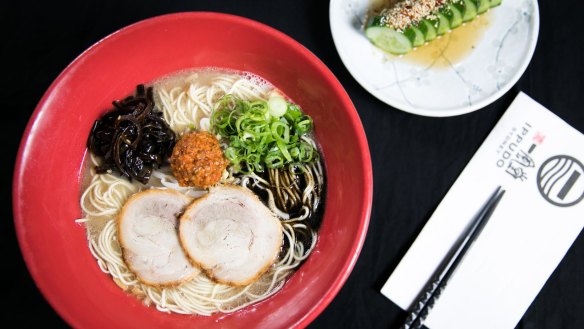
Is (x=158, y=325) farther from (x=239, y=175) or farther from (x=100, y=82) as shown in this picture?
(x=100, y=82)

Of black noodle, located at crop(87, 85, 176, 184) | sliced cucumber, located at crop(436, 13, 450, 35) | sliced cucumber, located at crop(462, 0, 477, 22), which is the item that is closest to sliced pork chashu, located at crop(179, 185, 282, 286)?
black noodle, located at crop(87, 85, 176, 184)

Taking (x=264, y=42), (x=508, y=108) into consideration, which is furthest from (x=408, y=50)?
(x=264, y=42)

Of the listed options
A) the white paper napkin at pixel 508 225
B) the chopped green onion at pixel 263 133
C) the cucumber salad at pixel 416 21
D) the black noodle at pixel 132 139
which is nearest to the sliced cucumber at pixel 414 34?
Result: the cucumber salad at pixel 416 21

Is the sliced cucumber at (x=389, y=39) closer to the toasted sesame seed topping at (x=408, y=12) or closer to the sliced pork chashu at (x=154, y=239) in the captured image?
the toasted sesame seed topping at (x=408, y=12)

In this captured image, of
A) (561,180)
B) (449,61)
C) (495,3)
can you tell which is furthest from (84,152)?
(561,180)

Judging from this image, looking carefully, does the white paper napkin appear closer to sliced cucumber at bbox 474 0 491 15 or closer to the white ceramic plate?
the white ceramic plate
